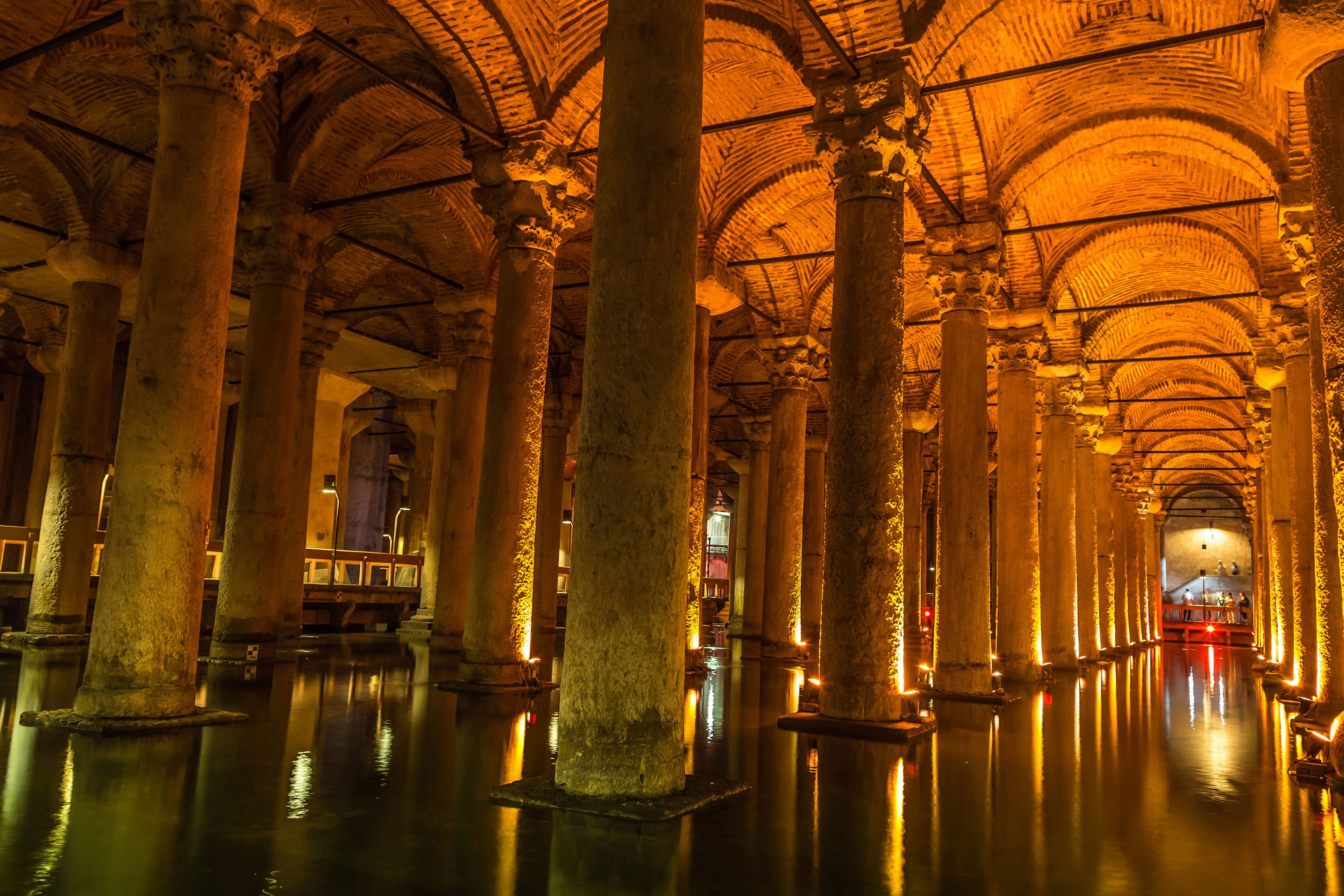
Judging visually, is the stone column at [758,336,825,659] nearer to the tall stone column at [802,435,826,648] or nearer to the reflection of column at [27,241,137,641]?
the tall stone column at [802,435,826,648]

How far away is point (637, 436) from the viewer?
5.19m

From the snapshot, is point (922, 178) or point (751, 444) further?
point (751, 444)

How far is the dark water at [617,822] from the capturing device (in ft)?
12.9

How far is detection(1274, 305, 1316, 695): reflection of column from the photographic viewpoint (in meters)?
11.3

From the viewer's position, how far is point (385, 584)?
21.8 meters

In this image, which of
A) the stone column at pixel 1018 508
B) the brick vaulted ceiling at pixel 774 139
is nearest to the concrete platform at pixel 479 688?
the brick vaulted ceiling at pixel 774 139

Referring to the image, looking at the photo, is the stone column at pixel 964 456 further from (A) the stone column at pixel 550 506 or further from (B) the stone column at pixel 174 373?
(A) the stone column at pixel 550 506

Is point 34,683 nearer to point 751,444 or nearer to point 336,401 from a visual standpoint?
point 336,401

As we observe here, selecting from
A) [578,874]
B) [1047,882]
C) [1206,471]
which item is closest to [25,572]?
[578,874]

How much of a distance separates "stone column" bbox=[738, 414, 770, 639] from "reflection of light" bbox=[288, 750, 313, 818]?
16441 millimetres

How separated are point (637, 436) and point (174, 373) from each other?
366cm

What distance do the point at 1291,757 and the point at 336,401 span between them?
2033cm

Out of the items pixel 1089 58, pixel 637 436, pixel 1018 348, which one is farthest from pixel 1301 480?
pixel 637 436

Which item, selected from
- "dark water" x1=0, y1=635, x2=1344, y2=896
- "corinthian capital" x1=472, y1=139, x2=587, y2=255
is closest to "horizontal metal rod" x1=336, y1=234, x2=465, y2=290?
"corinthian capital" x1=472, y1=139, x2=587, y2=255
